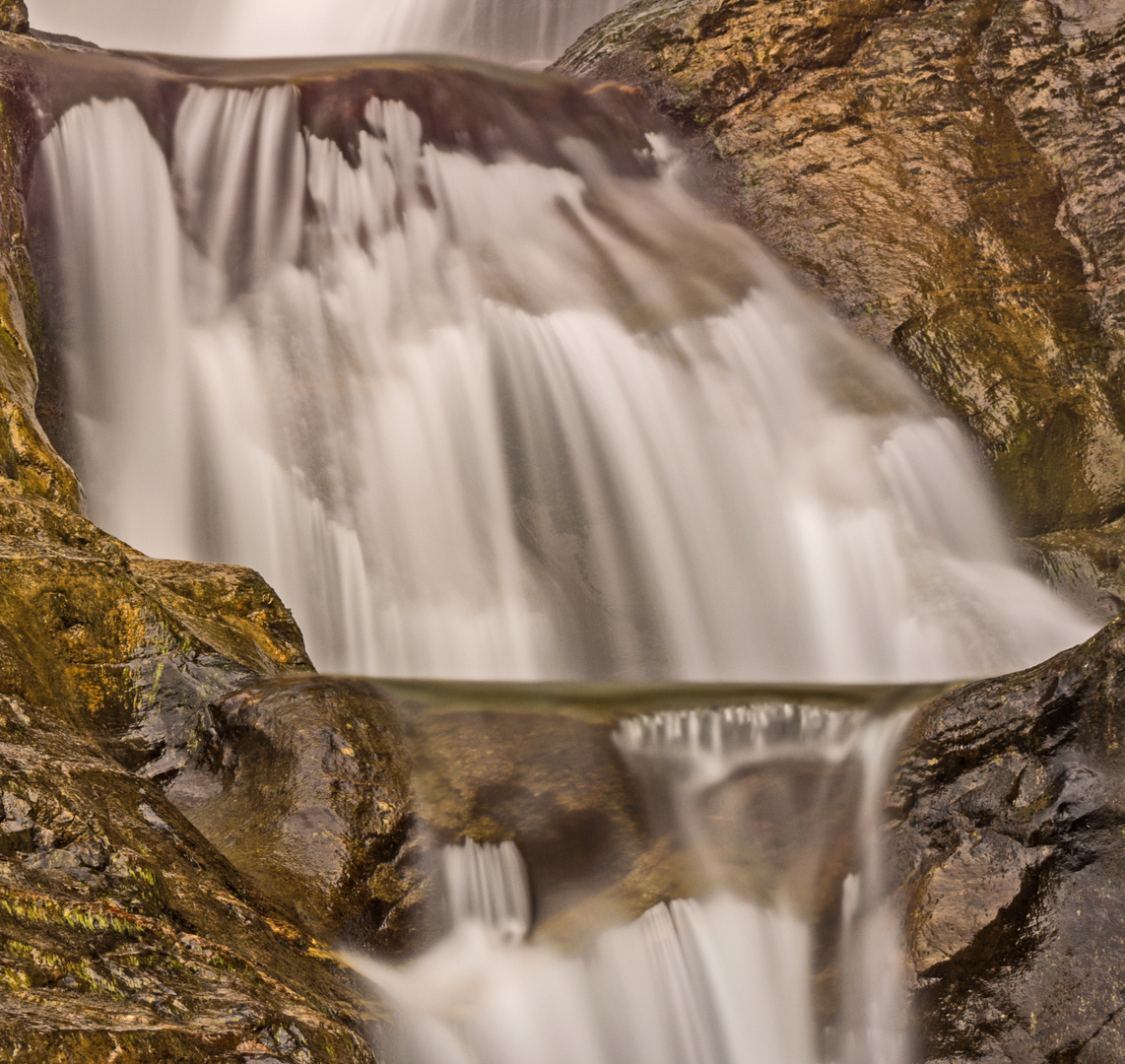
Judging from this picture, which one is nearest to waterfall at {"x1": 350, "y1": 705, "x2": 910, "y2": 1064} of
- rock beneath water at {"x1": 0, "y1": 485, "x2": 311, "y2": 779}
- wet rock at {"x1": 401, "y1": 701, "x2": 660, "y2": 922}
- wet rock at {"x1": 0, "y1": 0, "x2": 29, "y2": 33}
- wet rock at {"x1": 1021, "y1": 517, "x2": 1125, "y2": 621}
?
wet rock at {"x1": 401, "y1": 701, "x2": 660, "y2": 922}

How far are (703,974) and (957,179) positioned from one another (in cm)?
745

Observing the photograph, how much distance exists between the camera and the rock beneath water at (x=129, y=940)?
1902 millimetres

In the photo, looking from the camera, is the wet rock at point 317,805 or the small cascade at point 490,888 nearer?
the wet rock at point 317,805

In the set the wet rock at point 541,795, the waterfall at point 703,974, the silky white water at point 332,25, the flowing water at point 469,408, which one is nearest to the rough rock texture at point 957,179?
the flowing water at point 469,408

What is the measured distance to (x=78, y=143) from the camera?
743 cm

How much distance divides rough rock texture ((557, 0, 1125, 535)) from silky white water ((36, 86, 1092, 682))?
557 millimetres

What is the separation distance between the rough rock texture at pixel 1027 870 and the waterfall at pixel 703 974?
0.58 ft

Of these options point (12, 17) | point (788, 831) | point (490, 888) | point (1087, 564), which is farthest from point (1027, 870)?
point (12, 17)

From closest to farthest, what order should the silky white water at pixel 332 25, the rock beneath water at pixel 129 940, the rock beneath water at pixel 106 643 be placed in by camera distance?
the rock beneath water at pixel 129 940, the rock beneath water at pixel 106 643, the silky white water at pixel 332 25

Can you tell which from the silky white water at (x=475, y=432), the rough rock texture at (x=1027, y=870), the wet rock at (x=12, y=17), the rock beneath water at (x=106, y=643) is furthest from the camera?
the wet rock at (x=12, y=17)

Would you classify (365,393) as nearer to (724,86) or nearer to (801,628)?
(801,628)

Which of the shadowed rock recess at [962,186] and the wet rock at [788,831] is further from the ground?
the shadowed rock recess at [962,186]

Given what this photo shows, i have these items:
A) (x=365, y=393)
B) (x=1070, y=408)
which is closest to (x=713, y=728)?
(x=365, y=393)

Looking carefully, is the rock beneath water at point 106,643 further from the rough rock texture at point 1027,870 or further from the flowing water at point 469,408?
the rough rock texture at point 1027,870
